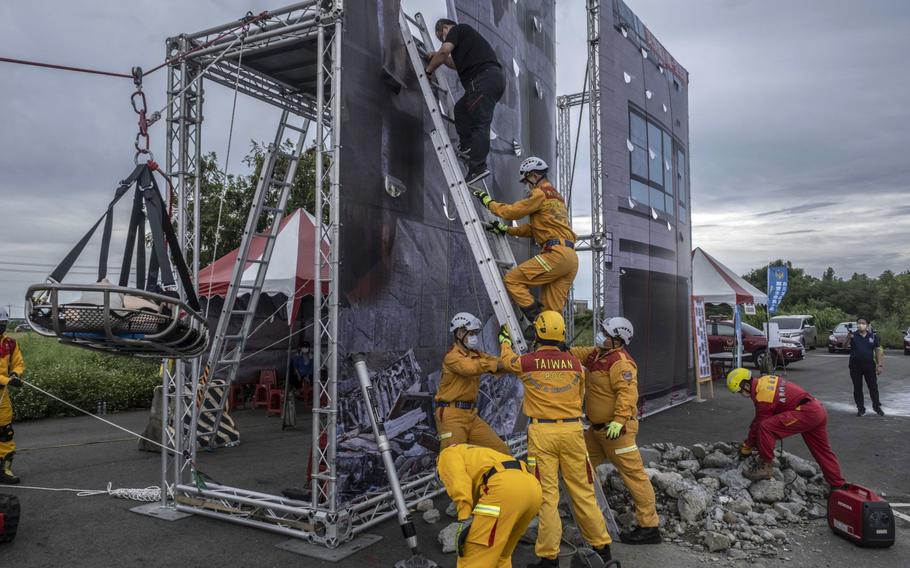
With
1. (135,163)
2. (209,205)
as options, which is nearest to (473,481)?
(135,163)

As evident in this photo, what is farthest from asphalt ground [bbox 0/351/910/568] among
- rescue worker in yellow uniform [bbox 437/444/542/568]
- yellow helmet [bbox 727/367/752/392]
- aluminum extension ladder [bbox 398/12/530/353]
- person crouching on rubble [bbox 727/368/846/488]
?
aluminum extension ladder [bbox 398/12/530/353]

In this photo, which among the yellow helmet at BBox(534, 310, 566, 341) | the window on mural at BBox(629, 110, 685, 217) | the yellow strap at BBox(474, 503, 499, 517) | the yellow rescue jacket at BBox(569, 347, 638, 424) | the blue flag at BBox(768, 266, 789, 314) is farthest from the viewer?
the blue flag at BBox(768, 266, 789, 314)

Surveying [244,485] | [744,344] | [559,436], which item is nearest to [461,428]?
[559,436]

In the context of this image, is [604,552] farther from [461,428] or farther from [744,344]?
[744,344]

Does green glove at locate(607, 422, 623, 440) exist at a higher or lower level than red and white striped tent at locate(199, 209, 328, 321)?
lower

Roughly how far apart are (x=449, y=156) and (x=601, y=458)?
3.59 meters

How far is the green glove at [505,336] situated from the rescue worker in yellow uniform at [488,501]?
5.89 ft

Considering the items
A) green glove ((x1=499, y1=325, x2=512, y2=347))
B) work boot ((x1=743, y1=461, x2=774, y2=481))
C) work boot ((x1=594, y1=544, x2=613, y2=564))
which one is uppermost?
green glove ((x1=499, y1=325, x2=512, y2=347))

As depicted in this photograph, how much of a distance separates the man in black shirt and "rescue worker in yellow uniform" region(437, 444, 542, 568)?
3.74 meters

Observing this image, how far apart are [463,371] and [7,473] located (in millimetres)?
6037

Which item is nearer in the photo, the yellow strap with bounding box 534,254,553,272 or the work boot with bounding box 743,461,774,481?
the yellow strap with bounding box 534,254,553,272

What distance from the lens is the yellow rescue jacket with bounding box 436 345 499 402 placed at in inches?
229

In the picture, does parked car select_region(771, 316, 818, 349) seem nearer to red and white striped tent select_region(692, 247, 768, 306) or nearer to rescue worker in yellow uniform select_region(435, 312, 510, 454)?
red and white striped tent select_region(692, 247, 768, 306)

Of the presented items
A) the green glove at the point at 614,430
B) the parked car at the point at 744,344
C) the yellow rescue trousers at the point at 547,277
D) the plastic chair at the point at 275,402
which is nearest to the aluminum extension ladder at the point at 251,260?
the yellow rescue trousers at the point at 547,277
